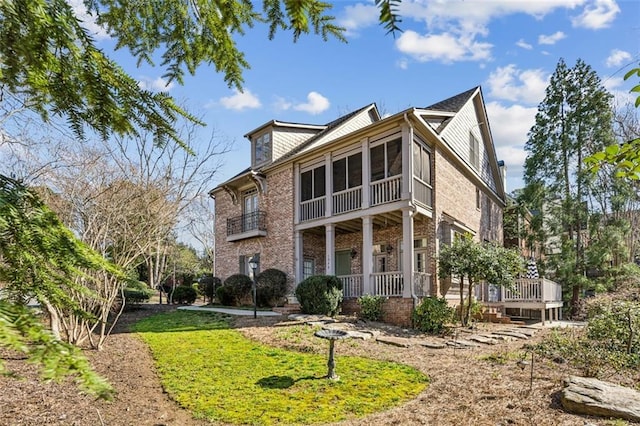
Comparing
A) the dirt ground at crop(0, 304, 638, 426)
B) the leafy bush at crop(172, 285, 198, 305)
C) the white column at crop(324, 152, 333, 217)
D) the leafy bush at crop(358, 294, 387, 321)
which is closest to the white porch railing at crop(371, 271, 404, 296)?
the leafy bush at crop(358, 294, 387, 321)

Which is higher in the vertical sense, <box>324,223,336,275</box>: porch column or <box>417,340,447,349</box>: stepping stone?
<box>324,223,336,275</box>: porch column

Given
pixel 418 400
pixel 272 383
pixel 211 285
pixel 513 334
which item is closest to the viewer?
pixel 418 400

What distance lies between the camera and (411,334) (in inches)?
433

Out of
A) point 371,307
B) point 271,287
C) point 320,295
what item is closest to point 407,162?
point 371,307

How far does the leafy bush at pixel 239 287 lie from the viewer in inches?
683

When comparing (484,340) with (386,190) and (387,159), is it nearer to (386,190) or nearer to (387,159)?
(386,190)

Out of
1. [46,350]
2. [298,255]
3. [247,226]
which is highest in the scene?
[247,226]

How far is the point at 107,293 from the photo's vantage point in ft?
26.7

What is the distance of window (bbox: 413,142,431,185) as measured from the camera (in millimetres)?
13453

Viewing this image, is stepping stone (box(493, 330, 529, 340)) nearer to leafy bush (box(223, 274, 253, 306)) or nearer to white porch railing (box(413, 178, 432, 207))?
white porch railing (box(413, 178, 432, 207))

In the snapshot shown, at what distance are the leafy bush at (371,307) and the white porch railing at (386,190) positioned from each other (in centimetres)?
304

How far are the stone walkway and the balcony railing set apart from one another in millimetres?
6030

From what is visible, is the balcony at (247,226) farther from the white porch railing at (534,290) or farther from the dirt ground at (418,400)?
the white porch railing at (534,290)

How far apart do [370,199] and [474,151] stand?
7.16 metres
